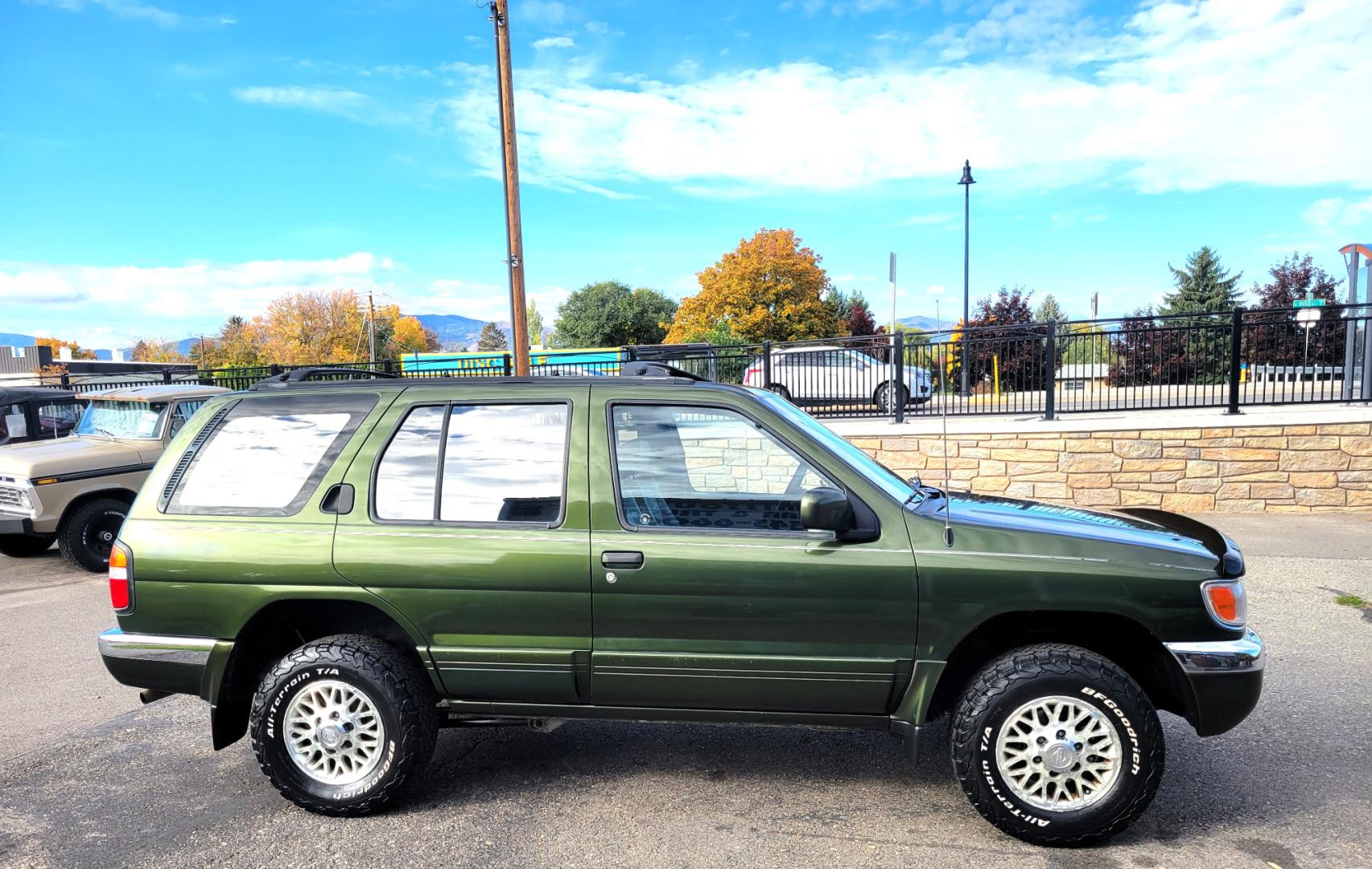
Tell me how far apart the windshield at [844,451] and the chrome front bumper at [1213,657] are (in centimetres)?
114

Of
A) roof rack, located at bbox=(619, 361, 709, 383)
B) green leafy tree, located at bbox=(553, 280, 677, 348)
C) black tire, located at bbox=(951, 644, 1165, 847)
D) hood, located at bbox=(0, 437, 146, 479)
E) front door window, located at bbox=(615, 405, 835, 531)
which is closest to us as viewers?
black tire, located at bbox=(951, 644, 1165, 847)

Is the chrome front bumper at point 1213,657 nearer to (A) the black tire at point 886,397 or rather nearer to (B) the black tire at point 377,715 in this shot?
(B) the black tire at point 377,715

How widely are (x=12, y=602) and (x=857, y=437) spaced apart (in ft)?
29.0

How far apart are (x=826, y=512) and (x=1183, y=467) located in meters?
8.40

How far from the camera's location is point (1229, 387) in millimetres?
10383

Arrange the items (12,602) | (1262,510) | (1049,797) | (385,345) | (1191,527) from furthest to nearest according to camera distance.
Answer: (385,345) < (1262,510) < (12,602) < (1191,527) < (1049,797)

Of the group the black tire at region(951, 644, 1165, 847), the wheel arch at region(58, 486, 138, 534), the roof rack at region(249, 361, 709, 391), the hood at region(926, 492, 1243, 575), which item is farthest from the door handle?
the wheel arch at region(58, 486, 138, 534)

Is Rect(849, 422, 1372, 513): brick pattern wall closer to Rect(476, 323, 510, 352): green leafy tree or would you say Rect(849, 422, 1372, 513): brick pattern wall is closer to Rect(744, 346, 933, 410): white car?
Rect(744, 346, 933, 410): white car

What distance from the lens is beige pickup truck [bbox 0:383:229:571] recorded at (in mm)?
8820

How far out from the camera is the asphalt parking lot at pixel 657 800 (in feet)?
10.8

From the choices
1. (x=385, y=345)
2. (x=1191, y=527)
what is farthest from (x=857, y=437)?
(x=385, y=345)

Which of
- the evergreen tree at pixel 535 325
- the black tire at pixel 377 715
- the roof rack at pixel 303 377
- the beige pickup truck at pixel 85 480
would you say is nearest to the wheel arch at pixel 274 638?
the black tire at pixel 377 715

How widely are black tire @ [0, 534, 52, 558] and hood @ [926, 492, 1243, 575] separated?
10278 millimetres

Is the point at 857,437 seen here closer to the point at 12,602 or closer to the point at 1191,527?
the point at 1191,527
